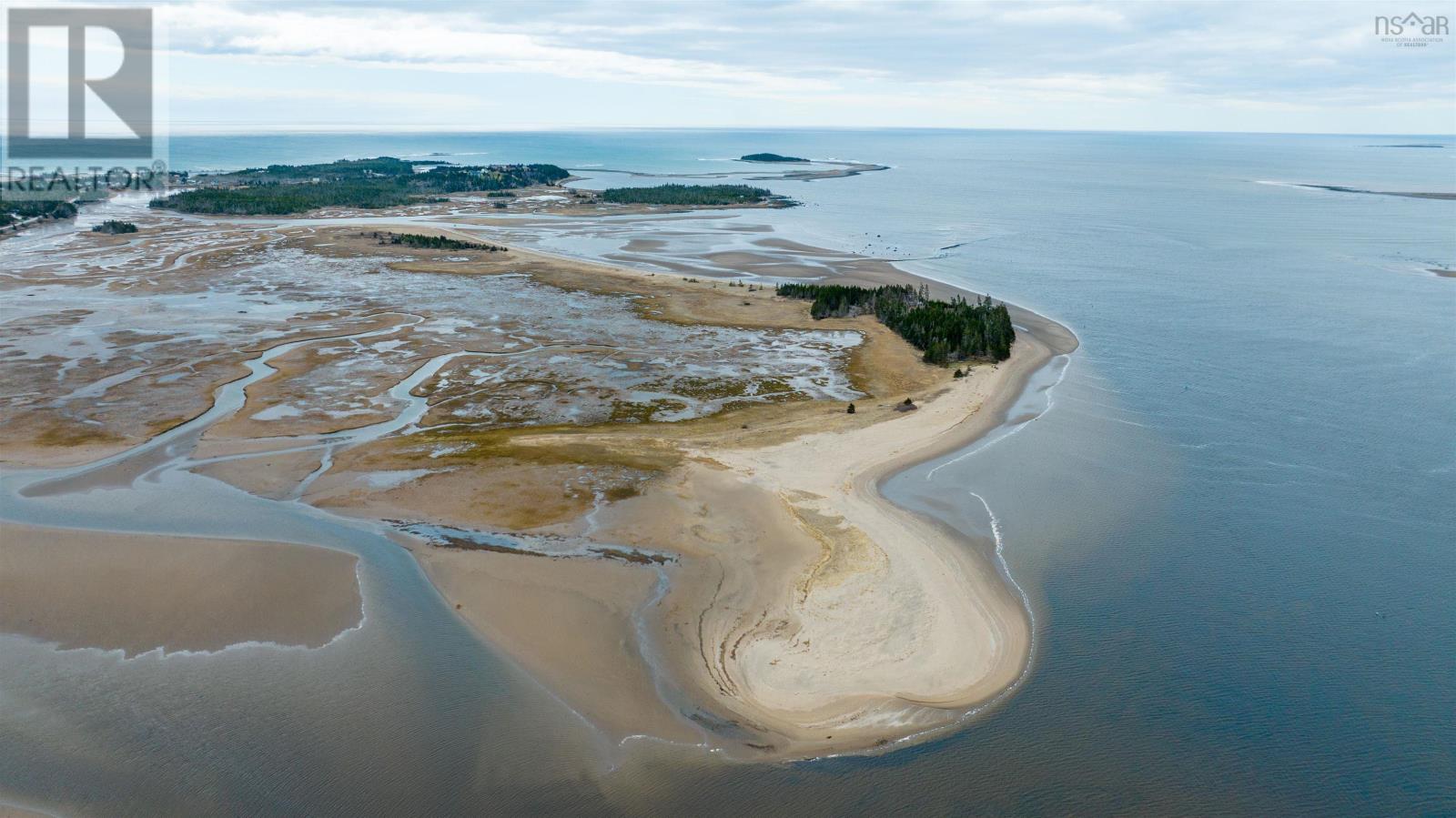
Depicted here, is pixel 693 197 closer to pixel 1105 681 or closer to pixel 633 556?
pixel 633 556

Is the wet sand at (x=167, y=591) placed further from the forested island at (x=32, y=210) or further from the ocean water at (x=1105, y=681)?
the forested island at (x=32, y=210)

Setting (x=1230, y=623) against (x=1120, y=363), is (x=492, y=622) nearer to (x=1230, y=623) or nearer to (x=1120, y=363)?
(x=1230, y=623)

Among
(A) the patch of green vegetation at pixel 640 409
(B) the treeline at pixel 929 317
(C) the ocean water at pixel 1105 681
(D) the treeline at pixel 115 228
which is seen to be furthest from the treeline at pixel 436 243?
(C) the ocean water at pixel 1105 681

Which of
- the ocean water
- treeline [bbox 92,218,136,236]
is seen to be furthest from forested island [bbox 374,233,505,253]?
the ocean water

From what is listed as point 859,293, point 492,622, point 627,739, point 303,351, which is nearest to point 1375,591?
point 627,739

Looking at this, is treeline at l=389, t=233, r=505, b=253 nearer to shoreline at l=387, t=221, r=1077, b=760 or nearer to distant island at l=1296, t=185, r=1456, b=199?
shoreline at l=387, t=221, r=1077, b=760

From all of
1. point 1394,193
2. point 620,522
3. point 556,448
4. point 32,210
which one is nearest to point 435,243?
point 556,448
